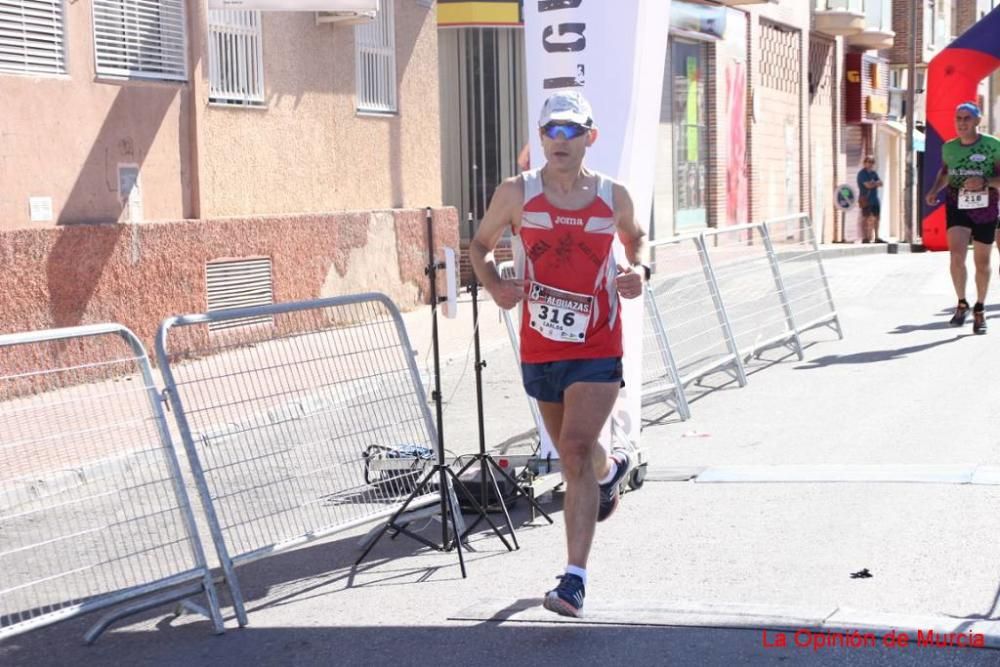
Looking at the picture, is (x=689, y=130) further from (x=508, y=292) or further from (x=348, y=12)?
(x=508, y=292)

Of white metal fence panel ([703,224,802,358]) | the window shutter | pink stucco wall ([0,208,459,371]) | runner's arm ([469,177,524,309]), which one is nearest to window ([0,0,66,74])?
pink stucco wall ([0,208,459,371])

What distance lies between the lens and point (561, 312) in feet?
20.0

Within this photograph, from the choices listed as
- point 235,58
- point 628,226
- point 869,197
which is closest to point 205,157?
point 235,58

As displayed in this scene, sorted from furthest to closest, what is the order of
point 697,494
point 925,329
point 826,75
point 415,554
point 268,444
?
point 826,75 → point 925,329 → point 697,494 → point 415,554 → point 268,444

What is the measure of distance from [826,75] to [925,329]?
2583 centimetres

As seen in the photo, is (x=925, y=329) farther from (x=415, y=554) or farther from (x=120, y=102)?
(x=415, y=554)

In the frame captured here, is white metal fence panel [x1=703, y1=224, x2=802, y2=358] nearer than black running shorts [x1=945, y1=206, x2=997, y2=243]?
Yes

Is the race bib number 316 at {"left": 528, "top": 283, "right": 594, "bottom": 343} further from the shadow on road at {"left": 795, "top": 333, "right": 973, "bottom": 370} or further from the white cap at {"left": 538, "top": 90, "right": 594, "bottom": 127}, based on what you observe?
the shadow on road at {"left": 795, "top": 333, "right": 973, "bottom": 370}

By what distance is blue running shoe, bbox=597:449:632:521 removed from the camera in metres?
6.69

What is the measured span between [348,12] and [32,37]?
431 centimetres

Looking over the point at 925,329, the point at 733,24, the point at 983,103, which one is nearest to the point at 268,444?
the point at 925,329

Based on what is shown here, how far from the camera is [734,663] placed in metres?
5.17

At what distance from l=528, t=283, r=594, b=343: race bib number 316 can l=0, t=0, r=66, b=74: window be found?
27.1 feet

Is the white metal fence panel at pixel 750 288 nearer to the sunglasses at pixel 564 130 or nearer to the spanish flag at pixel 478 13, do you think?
the sunglasses at pixel 564 130
